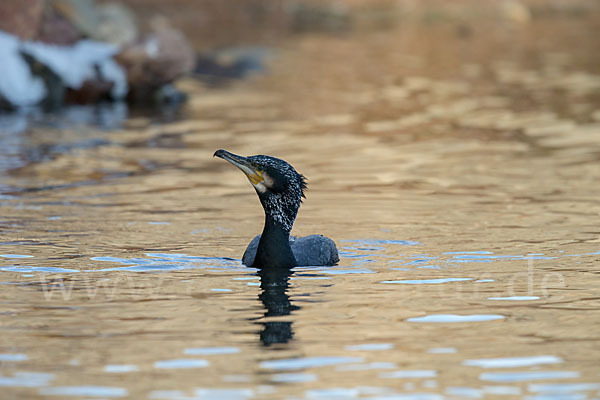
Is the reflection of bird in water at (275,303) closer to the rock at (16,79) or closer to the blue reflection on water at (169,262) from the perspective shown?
the blue reflection on water at (169,262)

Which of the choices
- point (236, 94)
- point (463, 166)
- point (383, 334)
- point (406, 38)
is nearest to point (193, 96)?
point (236, 94)

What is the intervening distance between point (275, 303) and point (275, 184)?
1.42 meters

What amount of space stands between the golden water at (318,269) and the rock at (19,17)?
3.65 metres

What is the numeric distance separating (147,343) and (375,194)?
7.28 metres

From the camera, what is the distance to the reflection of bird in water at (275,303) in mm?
8500

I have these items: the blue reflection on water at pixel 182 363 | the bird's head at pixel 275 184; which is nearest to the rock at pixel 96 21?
the bird's head at pixel 275 184

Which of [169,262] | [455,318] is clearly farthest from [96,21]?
[455,318]

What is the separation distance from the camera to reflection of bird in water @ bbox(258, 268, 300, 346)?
27.9 ft

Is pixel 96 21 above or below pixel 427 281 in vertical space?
above

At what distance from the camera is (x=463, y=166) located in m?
17.7

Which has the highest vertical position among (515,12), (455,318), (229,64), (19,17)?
(515,12)

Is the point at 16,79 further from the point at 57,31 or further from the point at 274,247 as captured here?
the point at 274,247

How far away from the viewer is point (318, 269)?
428 inches

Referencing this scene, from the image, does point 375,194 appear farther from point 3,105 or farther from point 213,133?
point 3,105
